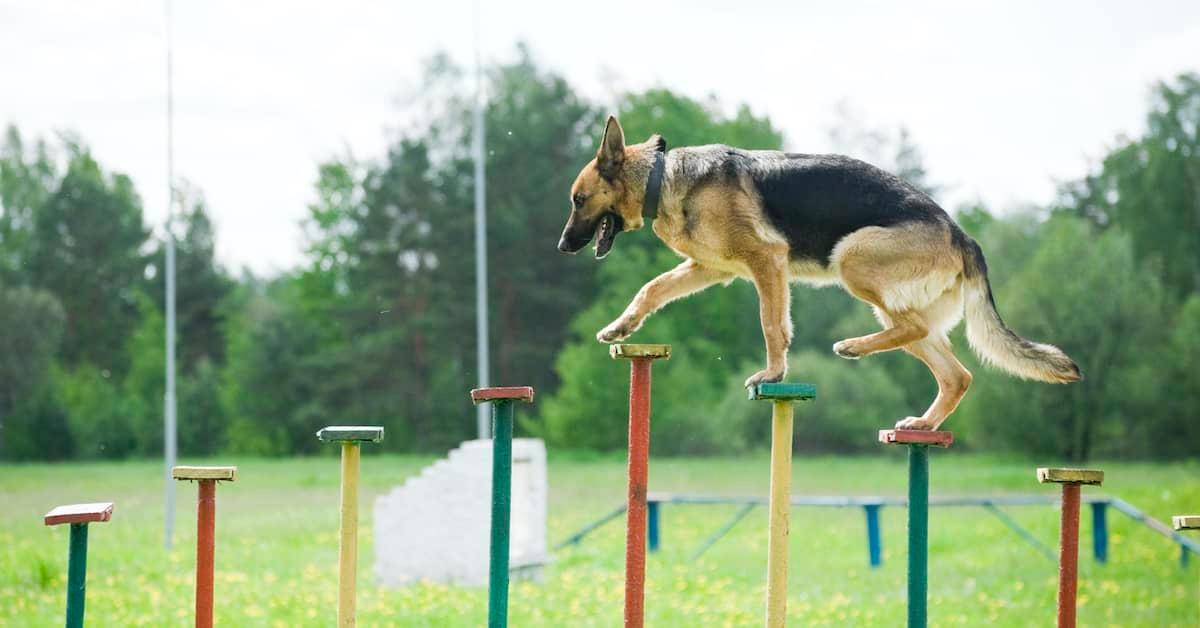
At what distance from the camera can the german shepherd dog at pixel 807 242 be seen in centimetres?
544

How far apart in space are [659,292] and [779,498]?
118 cm

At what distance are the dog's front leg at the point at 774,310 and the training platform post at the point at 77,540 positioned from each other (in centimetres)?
283

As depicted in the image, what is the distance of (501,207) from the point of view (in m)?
34.0

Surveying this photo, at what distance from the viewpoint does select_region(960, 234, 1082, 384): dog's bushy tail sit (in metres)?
5.50

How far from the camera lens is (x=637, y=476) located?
5.12 m

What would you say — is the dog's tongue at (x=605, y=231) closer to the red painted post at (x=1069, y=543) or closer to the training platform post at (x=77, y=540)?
the red painted post at (x=1069, y=543)

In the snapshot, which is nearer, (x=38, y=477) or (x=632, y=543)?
(x=632, y=543)

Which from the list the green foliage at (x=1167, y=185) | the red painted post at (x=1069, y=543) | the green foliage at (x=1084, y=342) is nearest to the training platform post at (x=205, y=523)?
the red painted post at (x=1069, y=543)

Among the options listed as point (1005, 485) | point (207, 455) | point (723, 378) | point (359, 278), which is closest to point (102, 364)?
point (207, 455)

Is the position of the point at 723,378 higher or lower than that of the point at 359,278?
lower

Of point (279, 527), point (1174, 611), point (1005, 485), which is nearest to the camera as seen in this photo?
point (1174, 611)

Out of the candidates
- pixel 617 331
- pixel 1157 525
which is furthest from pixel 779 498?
pixel 1157 525

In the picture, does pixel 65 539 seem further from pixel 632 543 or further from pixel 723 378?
pixel 723 378

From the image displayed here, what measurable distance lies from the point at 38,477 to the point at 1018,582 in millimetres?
25471
